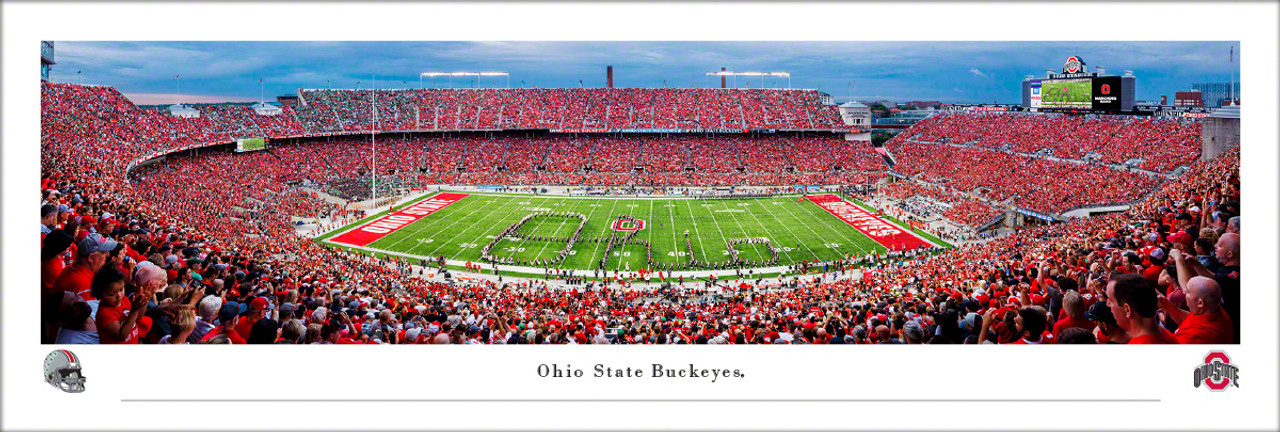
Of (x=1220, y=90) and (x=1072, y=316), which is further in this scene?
(x=1220, y=90)

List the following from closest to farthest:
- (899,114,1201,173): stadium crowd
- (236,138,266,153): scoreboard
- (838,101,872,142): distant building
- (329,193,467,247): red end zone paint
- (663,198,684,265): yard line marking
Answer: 1. (663,198,684,265): yard line marking
2. (329,193,467,247): red end zone paint
3. (899,114,1201,173): stadium crowd
4. (236,138,266,153): scoreboard
5. (838,101,872,142): distant building

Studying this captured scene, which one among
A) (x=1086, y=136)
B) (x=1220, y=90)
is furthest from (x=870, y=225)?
(x=1220, y=90)

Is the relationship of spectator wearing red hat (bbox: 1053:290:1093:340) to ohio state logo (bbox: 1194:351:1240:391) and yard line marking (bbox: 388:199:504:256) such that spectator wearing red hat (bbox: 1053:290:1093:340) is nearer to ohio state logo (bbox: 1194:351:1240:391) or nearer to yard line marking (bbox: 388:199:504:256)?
ohio state logo (bbox: 1194:351:1240:391)

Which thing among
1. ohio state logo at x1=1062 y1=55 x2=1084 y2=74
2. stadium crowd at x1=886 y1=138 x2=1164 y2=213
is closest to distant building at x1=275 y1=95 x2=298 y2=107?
stadium crowd at x1=886 y1=138 x2=1164 y2=213

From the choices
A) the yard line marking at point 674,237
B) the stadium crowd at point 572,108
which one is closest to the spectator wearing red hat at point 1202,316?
the yard line marking at point 674,237

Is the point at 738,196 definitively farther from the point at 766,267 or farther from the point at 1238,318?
the point at 1238,318

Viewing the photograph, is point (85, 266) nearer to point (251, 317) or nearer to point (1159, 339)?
point (251, 317)

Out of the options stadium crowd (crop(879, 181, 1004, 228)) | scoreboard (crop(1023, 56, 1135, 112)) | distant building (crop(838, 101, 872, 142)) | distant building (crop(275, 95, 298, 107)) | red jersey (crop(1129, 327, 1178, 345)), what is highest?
distant building (crop(838, 101, 872, 142))
